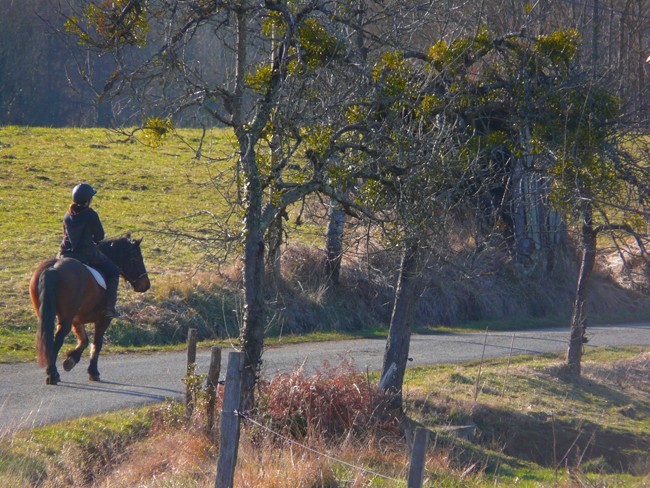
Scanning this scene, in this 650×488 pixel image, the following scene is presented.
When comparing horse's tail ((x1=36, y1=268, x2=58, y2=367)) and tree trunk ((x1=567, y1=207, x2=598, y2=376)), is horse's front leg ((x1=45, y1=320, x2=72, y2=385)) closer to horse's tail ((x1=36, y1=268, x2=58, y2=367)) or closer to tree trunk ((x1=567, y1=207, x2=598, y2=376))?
horse's tail ((x1=36, y1=268, x2=58, y2=367))

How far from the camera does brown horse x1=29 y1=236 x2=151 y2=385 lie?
412 inches

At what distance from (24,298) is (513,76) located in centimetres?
1041

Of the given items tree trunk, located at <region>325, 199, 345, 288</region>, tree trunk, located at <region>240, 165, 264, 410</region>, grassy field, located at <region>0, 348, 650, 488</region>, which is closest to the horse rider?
grassy field, located at <region>0, 348, 650, 488</region>

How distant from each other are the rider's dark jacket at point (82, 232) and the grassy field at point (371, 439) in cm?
259

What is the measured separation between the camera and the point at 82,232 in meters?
10.9

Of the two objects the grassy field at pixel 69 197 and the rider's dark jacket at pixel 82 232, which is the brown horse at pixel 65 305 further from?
the grassy field at pixel 69 197

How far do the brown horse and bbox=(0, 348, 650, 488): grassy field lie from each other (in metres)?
1.54

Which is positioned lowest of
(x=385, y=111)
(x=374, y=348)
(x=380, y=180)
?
(x=374, y=348)

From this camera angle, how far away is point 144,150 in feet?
101

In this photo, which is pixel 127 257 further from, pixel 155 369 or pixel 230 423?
pixel 230 423

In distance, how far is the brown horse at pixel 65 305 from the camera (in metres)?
10.5

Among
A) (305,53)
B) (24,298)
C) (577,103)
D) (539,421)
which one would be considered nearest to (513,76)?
(577,103)

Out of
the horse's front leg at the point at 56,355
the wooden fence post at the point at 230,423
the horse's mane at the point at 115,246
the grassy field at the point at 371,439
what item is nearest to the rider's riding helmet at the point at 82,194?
the horse's mane at the point at 115,246

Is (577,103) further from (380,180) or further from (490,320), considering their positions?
(490,320)
